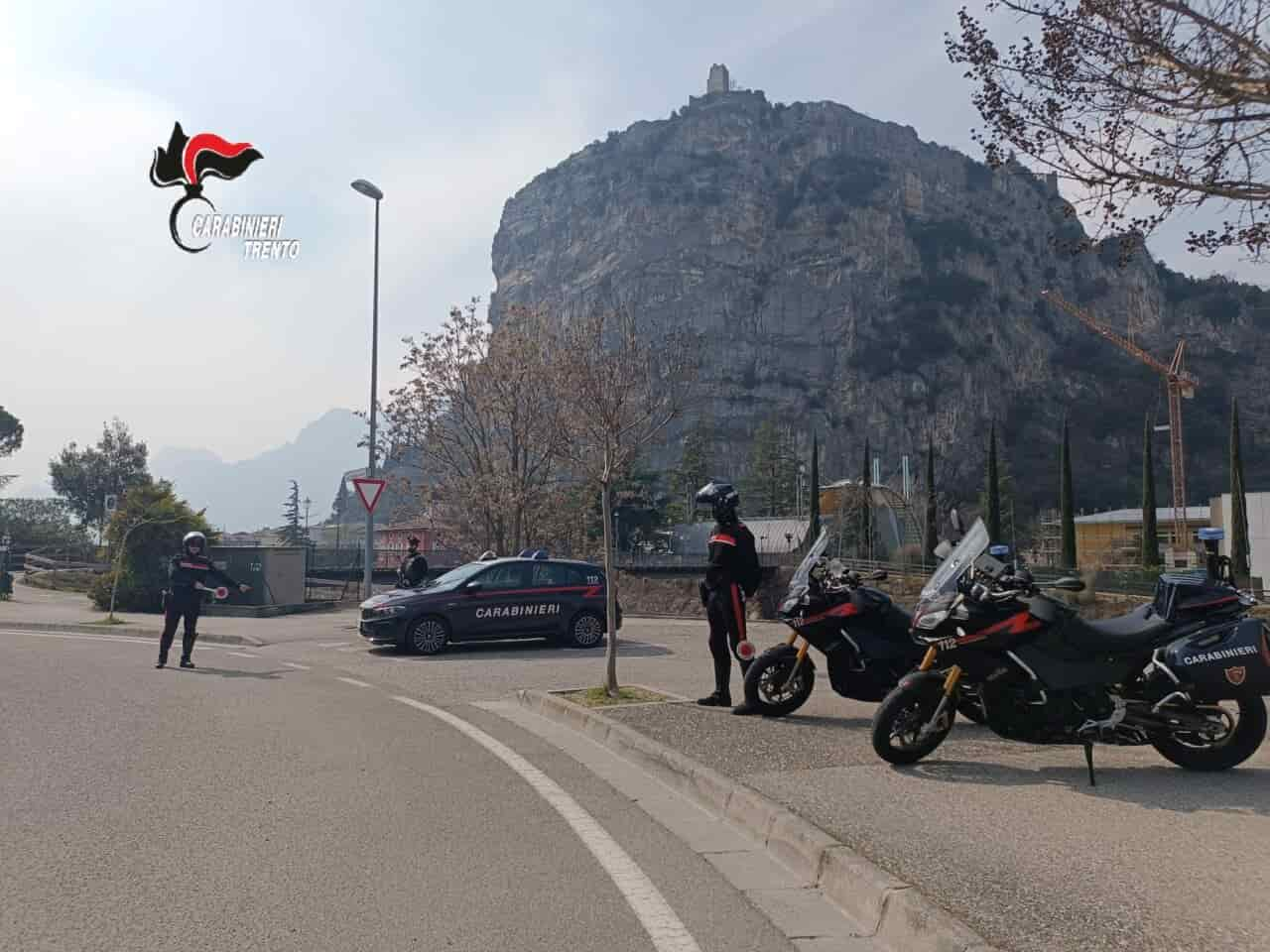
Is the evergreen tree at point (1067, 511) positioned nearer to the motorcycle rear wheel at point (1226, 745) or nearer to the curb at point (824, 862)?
the motorcycle rear wheel at point (1226, 745)

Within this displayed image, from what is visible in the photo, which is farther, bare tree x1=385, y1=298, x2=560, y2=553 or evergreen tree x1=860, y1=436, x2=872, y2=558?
evergreen tree x1=860, y1=436, x2=872, y2=558

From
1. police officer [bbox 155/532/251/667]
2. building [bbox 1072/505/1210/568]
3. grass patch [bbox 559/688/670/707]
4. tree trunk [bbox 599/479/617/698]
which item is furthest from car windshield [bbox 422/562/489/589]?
building [bbox 1072/505/1210/568]

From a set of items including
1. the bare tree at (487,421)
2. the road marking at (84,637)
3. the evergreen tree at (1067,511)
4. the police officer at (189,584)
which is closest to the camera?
the police officer at (189,584)

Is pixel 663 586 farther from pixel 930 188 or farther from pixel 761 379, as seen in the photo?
pixel 930 188

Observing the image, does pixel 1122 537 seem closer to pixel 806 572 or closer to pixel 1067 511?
pixel 1067 511

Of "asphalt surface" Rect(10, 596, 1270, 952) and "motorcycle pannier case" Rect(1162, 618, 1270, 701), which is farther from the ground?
"motorcycle pannier case" Rect(1162, 618, 1270, 701)

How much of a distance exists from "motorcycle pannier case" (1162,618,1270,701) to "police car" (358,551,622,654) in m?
10.9

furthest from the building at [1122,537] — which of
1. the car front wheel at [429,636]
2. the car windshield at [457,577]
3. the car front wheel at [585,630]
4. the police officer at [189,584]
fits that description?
the police officer at [189,584]

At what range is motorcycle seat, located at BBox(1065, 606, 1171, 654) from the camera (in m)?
6.05

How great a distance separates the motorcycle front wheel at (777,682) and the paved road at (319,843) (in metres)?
1.68

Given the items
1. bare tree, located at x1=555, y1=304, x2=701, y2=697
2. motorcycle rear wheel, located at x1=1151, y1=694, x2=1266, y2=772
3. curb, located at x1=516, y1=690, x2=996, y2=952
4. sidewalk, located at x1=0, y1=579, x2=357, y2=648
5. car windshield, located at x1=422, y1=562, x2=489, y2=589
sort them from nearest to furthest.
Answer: curb, located at x1=516, y1=690, x2=996, y2=952
motorcycle rear wheel, located at x1=1151, y1=694, x2=1266, y2=772
car windshield, located at x1=422, y1=562, x2=489, y2=589
sidewalk, located at x1=0, y1=579, x2=357, y2=648
bare tree, located at x1=555, y1=304, x2=701, y2=697

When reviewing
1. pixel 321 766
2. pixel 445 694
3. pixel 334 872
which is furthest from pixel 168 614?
pixel 334 872

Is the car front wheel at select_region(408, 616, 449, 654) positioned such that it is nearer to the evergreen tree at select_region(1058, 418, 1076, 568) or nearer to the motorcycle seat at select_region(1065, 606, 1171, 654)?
the motorcycle seat at select_region(1065, 606, 1171, 654)

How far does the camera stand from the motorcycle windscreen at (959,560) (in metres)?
6.40
